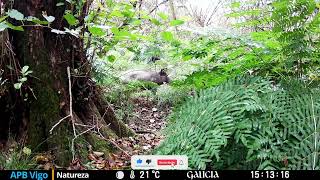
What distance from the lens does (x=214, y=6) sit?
11.0m

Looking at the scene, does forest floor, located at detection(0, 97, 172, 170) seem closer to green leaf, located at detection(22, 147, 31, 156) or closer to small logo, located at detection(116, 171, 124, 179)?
green leaf, located at detection(22, 147, 31, 156)

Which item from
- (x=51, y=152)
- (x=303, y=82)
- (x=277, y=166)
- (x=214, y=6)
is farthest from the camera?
(x=214, y=6)

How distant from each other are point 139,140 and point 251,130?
1920 mm

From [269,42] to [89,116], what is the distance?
1.53 metres

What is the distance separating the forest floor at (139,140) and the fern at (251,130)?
0.48 meters

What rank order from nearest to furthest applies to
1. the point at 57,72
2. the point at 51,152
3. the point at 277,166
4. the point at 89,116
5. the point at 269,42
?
the point at 277,166
the point at 269,42
the point at 51,152
the point at 57,72
the point at 89,116

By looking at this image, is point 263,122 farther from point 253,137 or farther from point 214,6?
point 214,6

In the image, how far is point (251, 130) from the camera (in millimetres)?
1438

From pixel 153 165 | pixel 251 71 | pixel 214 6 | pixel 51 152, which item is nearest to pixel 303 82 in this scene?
pixel 251 71

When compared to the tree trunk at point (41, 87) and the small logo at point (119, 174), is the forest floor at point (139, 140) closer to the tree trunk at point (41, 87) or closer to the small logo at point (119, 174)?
the tree trunk at point (41, 87)

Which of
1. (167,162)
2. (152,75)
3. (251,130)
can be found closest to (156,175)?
(167,162)

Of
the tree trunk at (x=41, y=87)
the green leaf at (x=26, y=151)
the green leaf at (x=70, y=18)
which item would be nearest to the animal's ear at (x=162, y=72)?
the tree trunk at (x=41, y=87)

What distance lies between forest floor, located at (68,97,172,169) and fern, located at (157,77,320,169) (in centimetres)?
48

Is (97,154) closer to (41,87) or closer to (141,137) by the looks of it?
(41,87)
